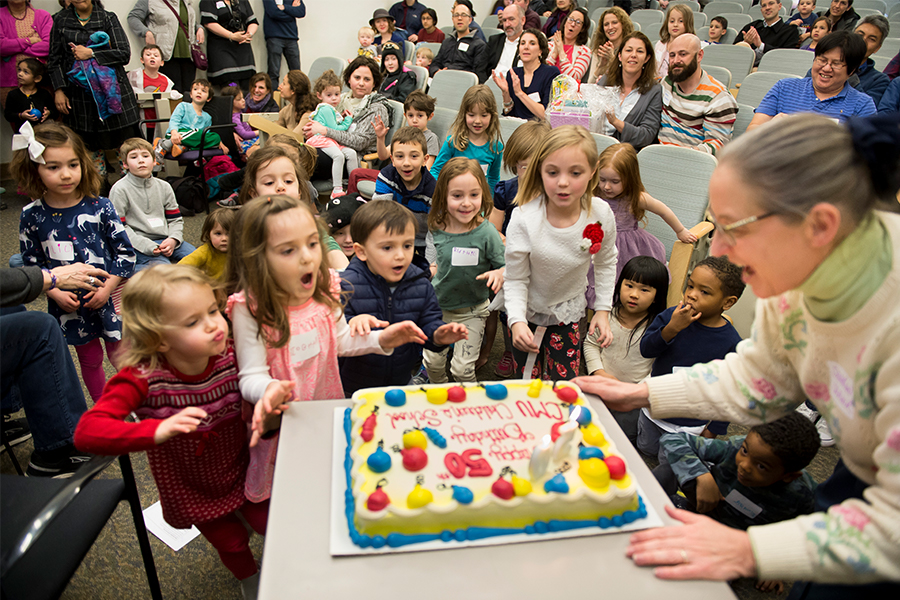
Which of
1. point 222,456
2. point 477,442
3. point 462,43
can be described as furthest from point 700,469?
point 462,43

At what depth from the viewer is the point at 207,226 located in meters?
2.21

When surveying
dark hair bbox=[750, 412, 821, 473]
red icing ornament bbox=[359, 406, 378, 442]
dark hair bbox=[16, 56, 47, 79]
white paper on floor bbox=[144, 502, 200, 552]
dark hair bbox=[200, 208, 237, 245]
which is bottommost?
white paper on floor bbox=[144, 502, 200, 552]

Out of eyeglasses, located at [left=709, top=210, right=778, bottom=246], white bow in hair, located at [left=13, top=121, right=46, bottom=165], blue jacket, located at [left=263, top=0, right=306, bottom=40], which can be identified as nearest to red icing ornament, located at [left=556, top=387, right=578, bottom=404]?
eyeglasses, located at [left=709, top=210, right=778, bottom=246]

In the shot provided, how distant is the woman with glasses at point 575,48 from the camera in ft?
15.2

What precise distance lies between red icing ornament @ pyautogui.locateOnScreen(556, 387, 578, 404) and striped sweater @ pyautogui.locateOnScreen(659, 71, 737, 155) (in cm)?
250

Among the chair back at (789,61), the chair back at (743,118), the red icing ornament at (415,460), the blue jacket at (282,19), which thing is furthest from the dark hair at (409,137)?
the blue jacket at (282,19)

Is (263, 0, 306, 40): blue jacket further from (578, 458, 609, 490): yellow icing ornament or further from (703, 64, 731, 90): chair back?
(578, 458, 609, 490): yellow icing ornament

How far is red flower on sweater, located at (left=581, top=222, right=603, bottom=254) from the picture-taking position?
192 cm

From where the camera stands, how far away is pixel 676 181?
290 cm

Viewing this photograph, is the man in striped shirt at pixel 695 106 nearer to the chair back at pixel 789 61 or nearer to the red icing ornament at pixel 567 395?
the chair back at pixel 789 61

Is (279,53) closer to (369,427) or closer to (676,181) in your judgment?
(676,181)

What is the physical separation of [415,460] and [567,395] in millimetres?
416

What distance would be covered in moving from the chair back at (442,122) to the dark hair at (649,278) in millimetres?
2227

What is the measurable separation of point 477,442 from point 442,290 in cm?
137
